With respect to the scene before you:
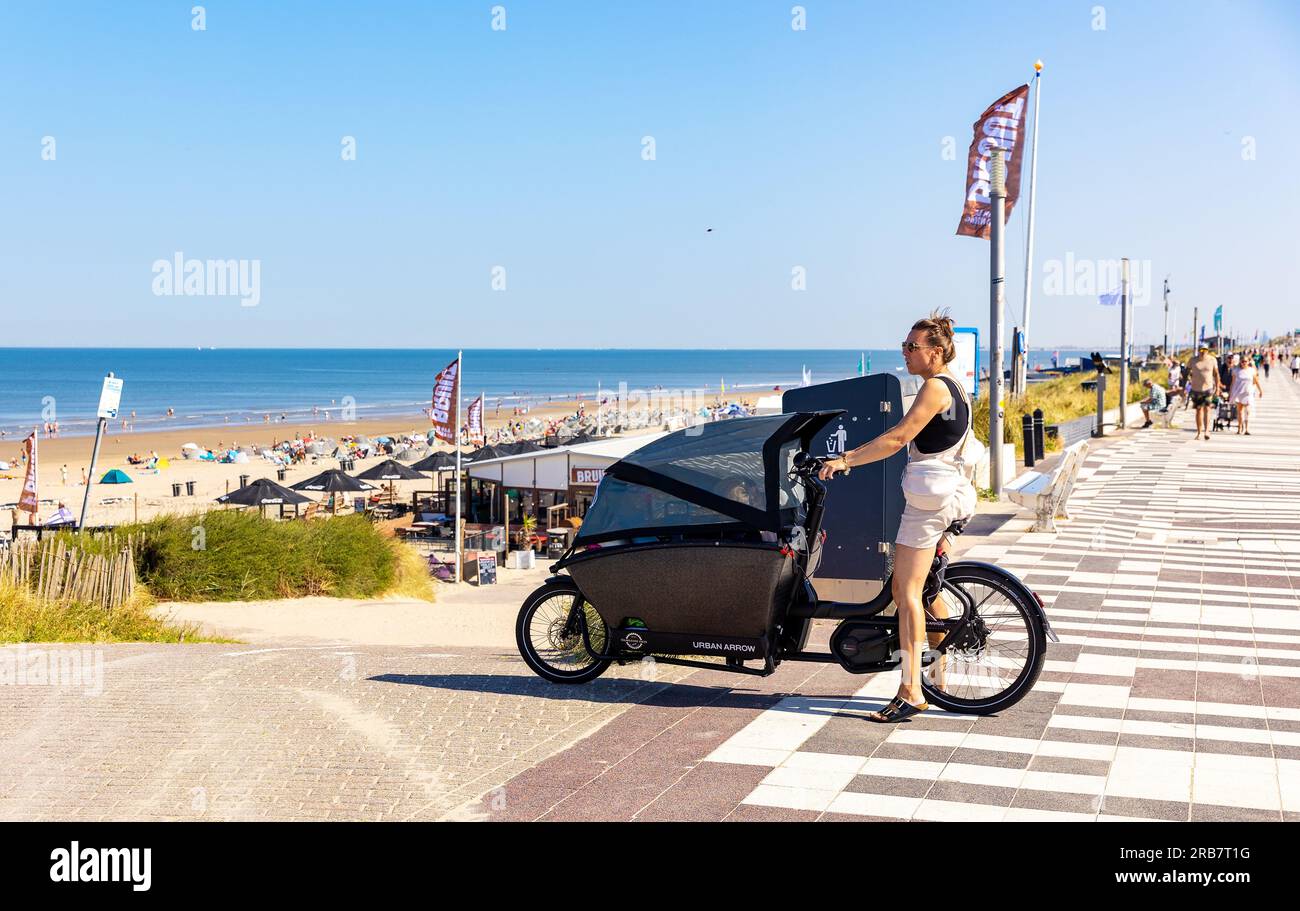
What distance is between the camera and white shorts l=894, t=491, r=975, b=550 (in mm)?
5285

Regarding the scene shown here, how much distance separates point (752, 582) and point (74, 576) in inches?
307

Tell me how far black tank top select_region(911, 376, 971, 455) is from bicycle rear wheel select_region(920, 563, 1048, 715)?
0.64m

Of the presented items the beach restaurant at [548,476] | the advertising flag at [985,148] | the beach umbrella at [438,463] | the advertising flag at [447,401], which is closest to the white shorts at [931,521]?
the advertising flag at [985,148]

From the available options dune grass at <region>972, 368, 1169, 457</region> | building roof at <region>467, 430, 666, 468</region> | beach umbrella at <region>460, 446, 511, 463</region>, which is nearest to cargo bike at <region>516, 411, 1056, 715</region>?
dune grass at <region>972, 368, 1169, 457</region>

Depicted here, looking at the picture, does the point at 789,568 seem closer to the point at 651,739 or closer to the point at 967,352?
the point at 651,739

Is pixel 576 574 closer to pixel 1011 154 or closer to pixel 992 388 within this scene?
pixel 992 388

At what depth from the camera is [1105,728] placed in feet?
17.8

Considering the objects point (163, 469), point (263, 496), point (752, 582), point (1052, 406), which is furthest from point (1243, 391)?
point (163, 469)

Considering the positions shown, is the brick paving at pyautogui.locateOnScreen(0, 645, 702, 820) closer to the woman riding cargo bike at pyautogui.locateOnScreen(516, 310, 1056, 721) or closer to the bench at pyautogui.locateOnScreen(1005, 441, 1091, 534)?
the woman riding cargo bike at pyautogui.locateOnScreen(516, 310, 1056, 721)

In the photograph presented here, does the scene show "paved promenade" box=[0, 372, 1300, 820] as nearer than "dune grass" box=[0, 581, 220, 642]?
Yes

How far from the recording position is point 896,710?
18.1ft
